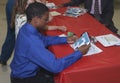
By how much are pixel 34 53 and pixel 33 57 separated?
4 centimetres

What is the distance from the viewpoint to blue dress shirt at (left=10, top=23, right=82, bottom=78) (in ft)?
5.43

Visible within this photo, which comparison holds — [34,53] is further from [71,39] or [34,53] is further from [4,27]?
[4,27]

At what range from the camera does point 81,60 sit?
1793 millimetres

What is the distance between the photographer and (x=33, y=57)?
1.69m

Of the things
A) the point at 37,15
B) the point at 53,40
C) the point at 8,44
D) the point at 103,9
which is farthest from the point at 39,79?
the point at 103,9

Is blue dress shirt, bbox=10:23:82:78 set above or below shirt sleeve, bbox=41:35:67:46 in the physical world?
above

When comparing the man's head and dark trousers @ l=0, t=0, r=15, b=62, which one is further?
dark trousers @ l=0, t=0, r=15, b=62

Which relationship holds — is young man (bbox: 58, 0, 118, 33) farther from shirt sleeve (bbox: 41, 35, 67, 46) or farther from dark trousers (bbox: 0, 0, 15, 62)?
shirt sleeve (bbox: 41, 35, 67, 46)

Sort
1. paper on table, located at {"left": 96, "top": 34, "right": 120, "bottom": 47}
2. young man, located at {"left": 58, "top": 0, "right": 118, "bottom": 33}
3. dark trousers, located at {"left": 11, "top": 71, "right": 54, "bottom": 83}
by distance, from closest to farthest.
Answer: dark trousers, located at {"left": 11, "top": 71, "right": 54, "bottom": 83}
paper on table, located at {"left": 96, "top": 34, "right": 120, "bottom": 47}
young man, located at {"left": 58, "top": 0, "right": 118, "bottom": 33}

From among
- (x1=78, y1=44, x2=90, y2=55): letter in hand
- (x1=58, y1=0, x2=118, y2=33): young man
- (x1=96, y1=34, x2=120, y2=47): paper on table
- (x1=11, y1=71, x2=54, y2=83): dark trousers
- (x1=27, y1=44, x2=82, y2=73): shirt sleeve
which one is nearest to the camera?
(x1=27, y1=44, x2=82, y2=73): shirt sleeve

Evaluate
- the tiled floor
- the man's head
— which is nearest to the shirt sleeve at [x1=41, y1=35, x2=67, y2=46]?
the man's head

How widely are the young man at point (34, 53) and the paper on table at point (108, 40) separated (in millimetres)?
272

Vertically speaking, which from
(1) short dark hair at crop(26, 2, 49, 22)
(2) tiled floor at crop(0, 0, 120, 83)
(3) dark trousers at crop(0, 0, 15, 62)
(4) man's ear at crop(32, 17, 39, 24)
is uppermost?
(1) short dark hair at crop(26, 2, 49, 22)

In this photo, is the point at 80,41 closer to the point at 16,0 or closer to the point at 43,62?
the point at 43,62
